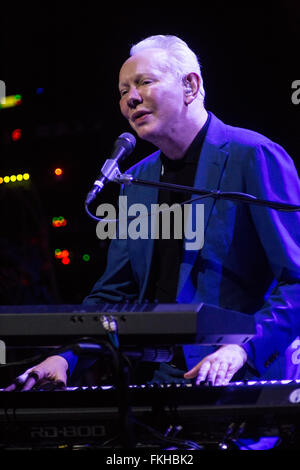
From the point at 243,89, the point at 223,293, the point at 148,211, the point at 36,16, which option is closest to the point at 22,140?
the point at 36,16

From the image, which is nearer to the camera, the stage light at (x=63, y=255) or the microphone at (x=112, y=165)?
the microphone at (x=112, y=165)

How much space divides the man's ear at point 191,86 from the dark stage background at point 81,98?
2.40 ft

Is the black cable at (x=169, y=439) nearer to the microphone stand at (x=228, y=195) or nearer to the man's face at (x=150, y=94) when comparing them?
the microphone stand at (x=228, y=195)

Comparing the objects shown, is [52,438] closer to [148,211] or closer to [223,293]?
[223,293]

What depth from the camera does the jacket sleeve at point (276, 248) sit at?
2031mm

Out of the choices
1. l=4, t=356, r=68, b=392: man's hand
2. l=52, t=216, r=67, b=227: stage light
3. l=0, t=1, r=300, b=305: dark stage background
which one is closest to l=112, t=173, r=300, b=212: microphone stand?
l=4, t=356, r=68, b=392: man's hand

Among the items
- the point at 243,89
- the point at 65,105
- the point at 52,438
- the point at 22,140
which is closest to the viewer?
the point at 52,438

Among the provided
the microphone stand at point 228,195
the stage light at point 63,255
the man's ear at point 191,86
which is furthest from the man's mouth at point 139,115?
the stage light at point 63,255

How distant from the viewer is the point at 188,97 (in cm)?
257

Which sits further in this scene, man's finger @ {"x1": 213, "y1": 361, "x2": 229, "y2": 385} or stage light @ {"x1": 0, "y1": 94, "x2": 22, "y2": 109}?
stage light @ {"x1": 0, "y1": 94, "x2": 22, "y2": 109}

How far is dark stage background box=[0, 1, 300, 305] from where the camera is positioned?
340cm

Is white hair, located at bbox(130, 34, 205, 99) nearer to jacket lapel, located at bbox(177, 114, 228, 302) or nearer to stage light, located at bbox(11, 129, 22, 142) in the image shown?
jacket lapel, located at bbox(177, 114, 228, 302)

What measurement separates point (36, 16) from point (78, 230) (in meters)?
1.58

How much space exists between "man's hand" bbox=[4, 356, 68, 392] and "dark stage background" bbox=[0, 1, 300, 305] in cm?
155
